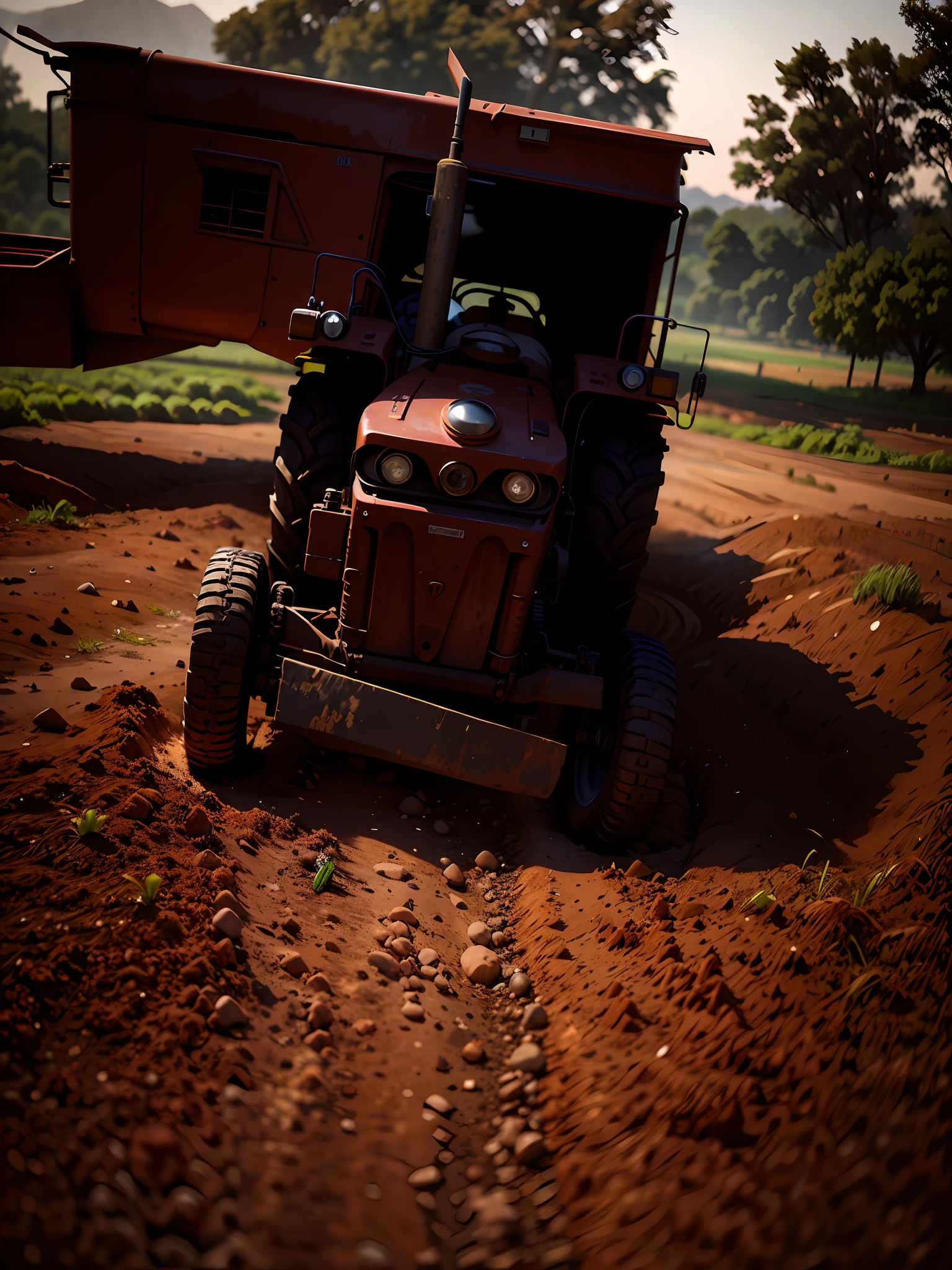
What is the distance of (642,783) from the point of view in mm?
4527

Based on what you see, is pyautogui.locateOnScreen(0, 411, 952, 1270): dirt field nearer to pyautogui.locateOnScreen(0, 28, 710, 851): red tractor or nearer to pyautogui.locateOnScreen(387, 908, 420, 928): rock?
pyautogui.locateOnScreen(387, 908, 420, 928): rock

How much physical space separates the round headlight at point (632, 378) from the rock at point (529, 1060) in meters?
3.40

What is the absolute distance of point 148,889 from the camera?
3.09 meters

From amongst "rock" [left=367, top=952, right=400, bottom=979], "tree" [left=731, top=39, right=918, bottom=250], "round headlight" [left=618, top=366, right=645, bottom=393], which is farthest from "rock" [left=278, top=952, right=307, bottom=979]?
"tree" [left=731, top=39, right=918, bottom=250]

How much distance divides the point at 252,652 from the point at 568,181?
3547mm

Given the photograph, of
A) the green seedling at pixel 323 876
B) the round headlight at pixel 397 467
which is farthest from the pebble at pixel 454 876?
the round headlight at pixel 397 467

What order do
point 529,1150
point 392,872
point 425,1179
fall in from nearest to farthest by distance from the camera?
point 425,1179 → point 529,1150 → point 392,872

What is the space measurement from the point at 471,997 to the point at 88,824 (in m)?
1.60

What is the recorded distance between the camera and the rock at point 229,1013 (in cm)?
280

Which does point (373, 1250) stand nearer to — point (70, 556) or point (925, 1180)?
point (925, 1180)

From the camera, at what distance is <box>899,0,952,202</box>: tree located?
5.91 m

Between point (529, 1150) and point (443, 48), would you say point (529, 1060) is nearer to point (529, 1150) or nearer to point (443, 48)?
point (529, 1150)

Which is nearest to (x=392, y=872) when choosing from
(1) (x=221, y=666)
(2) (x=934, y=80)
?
(1) (x=221, y=666)

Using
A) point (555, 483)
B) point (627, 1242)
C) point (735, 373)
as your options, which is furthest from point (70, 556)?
point (735, 373)
